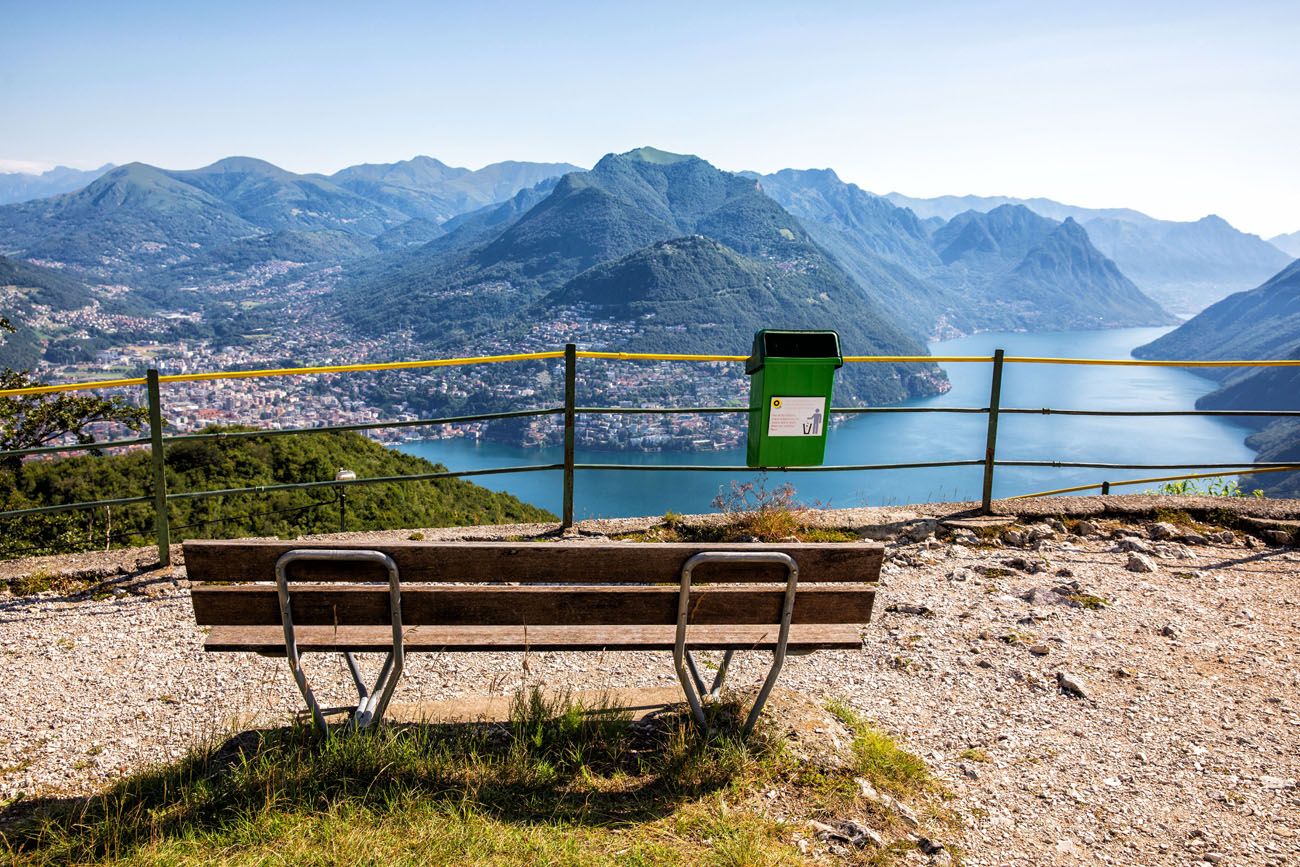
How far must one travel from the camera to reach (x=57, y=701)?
3.38 metres

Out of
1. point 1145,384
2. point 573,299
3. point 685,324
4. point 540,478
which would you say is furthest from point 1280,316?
point 540,478

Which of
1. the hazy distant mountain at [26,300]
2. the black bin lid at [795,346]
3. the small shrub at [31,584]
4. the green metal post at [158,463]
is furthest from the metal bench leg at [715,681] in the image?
the hazy distant mountain at [26,300]

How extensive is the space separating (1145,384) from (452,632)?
114 m

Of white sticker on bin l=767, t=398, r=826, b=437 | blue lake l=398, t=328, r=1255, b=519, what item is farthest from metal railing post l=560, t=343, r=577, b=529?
blue lake l=398, t=328, r=1255, b=519

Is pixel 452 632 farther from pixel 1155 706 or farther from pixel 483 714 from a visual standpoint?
pixel 1155 706

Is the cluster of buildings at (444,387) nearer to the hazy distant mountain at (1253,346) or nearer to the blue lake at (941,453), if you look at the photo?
the blue lake at (941,453)

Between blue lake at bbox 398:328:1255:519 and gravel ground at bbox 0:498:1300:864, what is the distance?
1202 cm

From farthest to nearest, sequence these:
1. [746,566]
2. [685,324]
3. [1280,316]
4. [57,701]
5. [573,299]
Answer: [1280,316]
[573,299]
[685,324]
[57,701]
[746,566]

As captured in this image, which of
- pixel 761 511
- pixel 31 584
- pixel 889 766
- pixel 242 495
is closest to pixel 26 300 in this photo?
pixel 242 495

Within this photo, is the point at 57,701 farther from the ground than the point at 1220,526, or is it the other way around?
the point at 1220,526

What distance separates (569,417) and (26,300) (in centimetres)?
12334

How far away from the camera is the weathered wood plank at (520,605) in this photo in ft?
8.58

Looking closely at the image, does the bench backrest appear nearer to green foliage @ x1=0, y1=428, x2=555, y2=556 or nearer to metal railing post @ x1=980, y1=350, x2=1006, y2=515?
metal railing post @ x1=980, y1=350, x2=1006, y2=515

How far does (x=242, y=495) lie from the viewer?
20484mm
